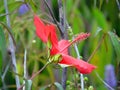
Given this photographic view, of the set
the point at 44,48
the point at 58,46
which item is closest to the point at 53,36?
the point at 58,46

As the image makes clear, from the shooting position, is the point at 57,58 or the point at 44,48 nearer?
the point at 57,58

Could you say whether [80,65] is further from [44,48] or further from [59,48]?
[44,48]

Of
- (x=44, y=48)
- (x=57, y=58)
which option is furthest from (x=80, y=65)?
(x=44, y=48)

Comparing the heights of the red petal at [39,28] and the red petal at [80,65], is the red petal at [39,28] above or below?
above

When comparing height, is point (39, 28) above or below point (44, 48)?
above

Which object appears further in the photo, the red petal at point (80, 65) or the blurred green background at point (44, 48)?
the blurred green background at point (44, 48)
